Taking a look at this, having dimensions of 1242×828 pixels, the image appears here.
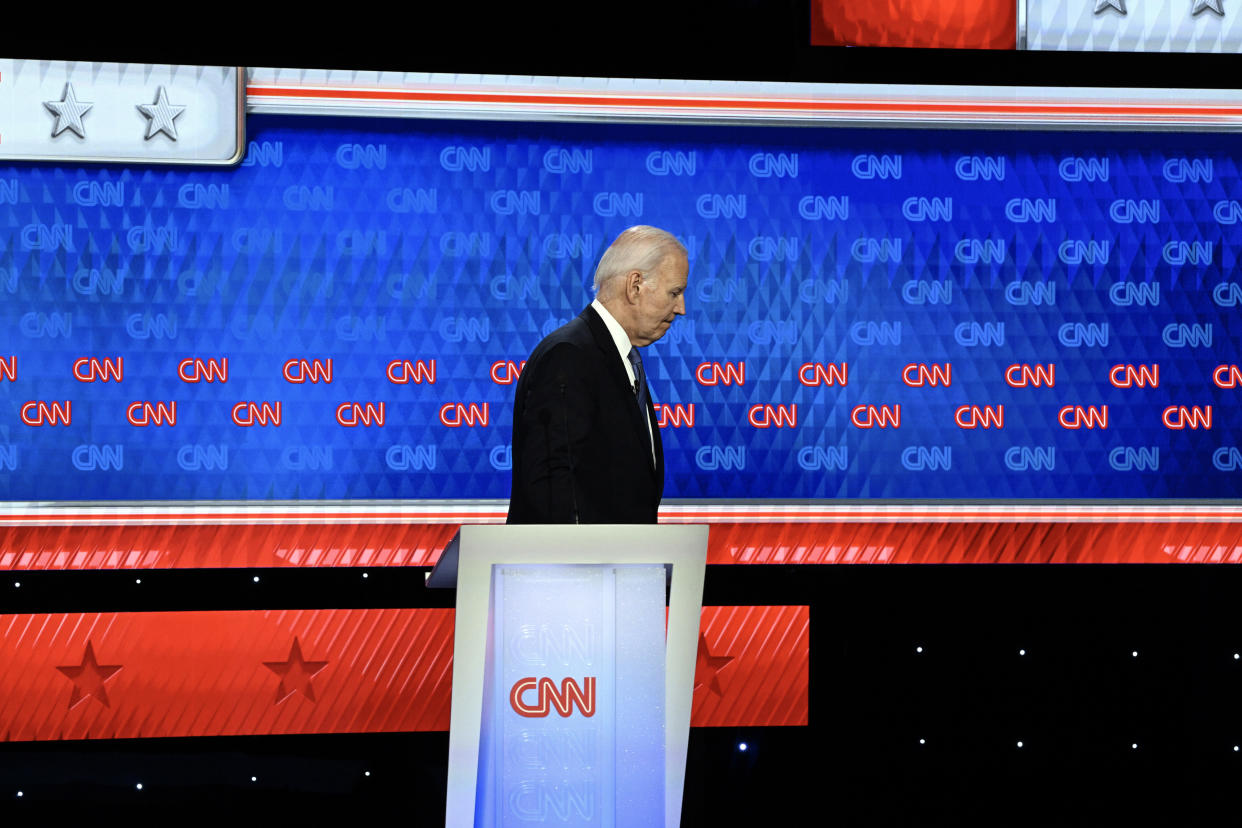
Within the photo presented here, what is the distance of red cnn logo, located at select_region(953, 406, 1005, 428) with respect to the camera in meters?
3.56

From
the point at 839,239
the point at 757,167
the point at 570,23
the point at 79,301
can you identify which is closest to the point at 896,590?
the point at 839,239

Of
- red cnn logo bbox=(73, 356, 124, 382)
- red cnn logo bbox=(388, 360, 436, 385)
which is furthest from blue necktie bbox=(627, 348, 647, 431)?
red cnn logo bbox=(73, 356, 124, 382)

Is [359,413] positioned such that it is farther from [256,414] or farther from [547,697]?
[547,697]

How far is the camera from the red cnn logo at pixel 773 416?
11.5ft

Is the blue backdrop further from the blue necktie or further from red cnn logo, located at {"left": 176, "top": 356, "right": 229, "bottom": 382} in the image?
the blue necktie

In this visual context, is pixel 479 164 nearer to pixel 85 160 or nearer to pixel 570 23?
pixel 570 23

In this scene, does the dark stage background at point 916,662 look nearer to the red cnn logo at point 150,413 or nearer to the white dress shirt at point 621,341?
the red cnn logo at point 150,413

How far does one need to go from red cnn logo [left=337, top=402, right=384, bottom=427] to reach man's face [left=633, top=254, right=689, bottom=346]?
102 centimetres

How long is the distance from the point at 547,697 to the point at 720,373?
63.0 inches

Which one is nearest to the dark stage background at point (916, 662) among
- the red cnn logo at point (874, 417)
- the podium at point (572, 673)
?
the red cnn logo at point (874, 417)

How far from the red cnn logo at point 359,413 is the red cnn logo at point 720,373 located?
34.7 inches

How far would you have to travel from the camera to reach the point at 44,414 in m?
3.33

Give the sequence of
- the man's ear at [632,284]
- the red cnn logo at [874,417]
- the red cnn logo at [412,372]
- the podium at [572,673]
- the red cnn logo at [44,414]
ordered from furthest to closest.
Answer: the red cnn logo at [874,417]
the red cnn logo at [412,372]
the red cnn logo at [44,414]
the man's ear at [632,284]
the podium at [572,673]

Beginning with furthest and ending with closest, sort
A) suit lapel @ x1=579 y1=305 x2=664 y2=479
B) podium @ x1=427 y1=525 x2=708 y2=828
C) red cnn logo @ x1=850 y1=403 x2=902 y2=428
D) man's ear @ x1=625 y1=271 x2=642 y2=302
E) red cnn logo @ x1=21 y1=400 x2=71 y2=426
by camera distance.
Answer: red cnn logo @ x1=850 y1=403 x2=902 y2=428, red cnn logo @ x1=21 y1=400 x2=71 y2=426, man's ear @ x1=625 y1=271 x2=642 y2=302, suit lapel @ x1=579 y1=305 x2=664 y2=479, podium @ x1=427 y1=525 x2=708 y2=828
